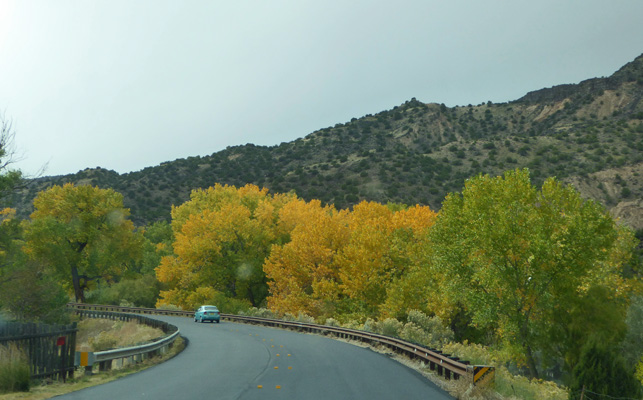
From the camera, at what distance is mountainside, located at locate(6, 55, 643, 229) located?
9419cm

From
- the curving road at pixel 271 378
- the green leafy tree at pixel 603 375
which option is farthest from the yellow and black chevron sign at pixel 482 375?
the green leafy tree at pixel 603 375

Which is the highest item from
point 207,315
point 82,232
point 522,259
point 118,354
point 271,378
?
point 82,232

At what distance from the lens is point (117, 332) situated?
→ 41.2 metres

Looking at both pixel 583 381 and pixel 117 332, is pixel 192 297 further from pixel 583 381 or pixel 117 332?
pixel 583 381

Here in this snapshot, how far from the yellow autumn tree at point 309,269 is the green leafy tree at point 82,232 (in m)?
19.6

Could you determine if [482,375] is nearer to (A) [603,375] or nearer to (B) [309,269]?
(A) [603,375]

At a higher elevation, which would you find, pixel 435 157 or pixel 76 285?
pixel 435 157

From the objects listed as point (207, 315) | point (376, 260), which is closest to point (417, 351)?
point (376, 260)

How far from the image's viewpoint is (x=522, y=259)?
3206 centimetres

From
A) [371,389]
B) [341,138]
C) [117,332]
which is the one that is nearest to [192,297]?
[117,332]

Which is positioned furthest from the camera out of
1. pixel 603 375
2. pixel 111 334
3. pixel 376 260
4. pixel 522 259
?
pixel 376 260

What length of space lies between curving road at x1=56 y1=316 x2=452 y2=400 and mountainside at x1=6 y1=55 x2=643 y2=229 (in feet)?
233

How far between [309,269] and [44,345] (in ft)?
138

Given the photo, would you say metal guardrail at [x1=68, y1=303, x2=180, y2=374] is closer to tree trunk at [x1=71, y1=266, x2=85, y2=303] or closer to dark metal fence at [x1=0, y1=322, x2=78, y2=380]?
dark metal fence at [x1=0, y1=322, x2=78, y2=380]
